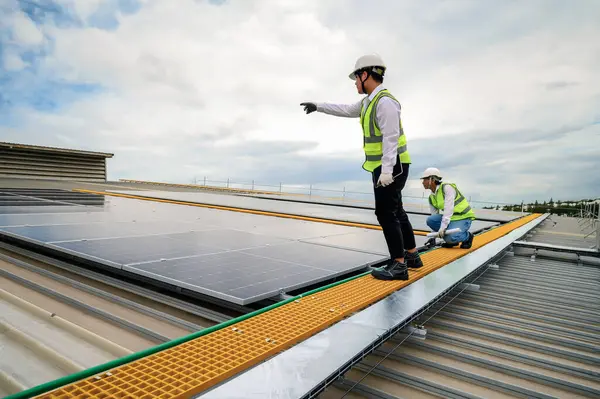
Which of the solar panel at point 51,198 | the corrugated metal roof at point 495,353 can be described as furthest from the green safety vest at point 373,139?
the solar panel at point 51,198

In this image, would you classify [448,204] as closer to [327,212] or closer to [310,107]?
[310,107]

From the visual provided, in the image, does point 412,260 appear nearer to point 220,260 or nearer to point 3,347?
point 220,260

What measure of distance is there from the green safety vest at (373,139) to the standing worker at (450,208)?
84.7 inches

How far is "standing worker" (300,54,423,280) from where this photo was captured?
351 centimetres

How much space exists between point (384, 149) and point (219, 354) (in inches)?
92.1

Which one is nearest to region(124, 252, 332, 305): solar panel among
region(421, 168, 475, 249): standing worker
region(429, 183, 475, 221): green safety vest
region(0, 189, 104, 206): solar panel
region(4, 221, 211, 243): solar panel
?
region(4, 221, 211, 243): solar panel

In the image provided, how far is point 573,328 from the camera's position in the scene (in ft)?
11.1

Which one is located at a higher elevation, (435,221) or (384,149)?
(384,149)

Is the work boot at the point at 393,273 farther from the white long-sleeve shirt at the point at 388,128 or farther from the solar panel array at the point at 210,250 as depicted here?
the white long-sleeve shirt at the point at 388,128

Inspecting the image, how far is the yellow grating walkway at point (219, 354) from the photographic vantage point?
5.19ft

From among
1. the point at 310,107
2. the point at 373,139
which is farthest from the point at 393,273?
the point at 310,107

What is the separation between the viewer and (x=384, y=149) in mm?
3539

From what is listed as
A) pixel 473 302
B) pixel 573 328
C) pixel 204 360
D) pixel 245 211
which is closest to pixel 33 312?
pixel 204 360

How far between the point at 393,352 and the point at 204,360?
55.2 inches
